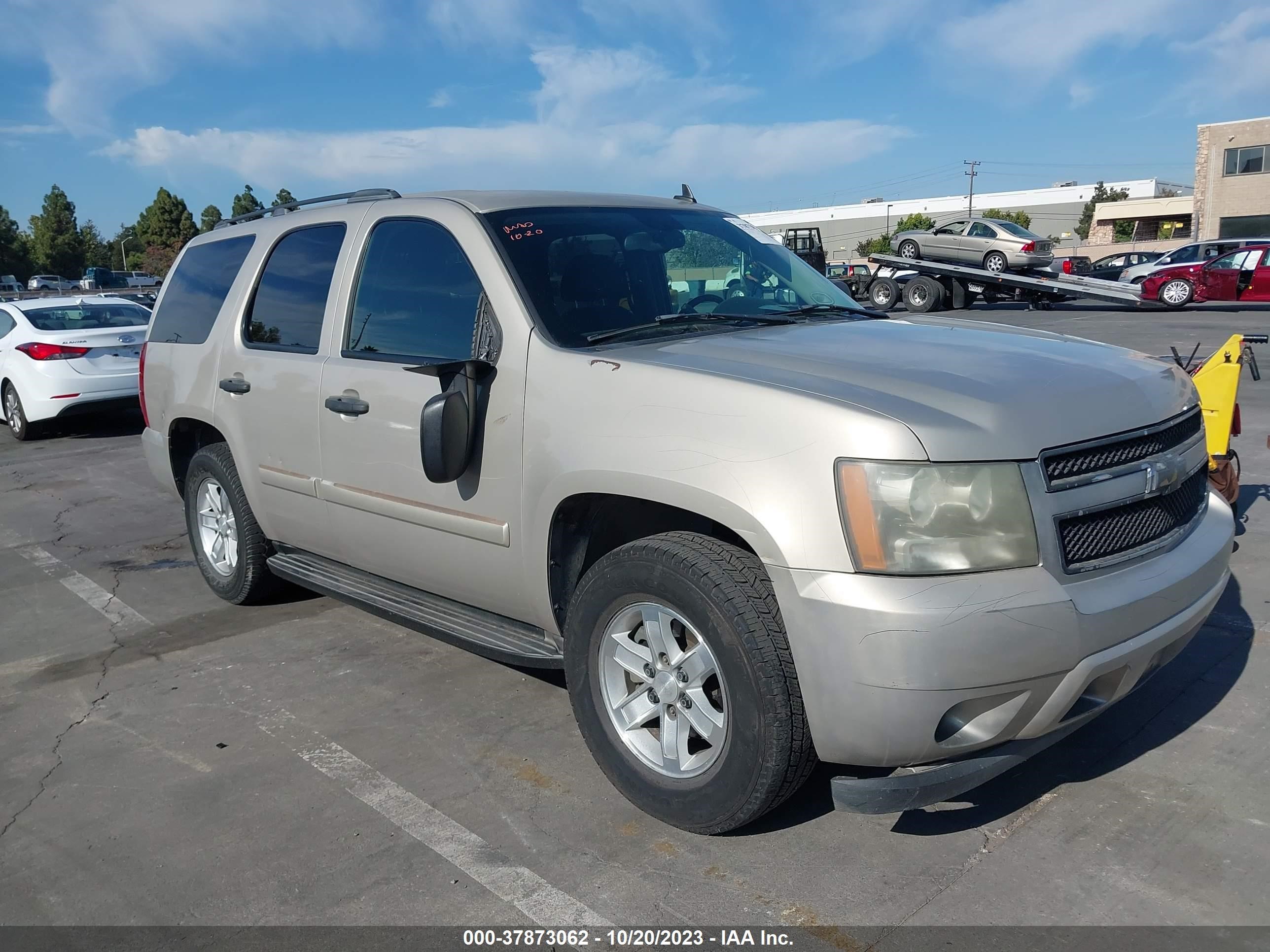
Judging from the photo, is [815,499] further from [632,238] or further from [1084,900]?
[632,238]

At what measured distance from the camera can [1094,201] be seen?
314 ft

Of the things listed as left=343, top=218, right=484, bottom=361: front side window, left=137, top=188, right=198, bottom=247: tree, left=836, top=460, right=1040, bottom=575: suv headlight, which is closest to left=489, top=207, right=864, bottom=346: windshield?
left=343, top=218, right=484, bottom=361: front side window

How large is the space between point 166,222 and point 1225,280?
232 feet

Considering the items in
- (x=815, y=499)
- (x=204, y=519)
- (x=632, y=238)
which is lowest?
(x=204, y=519)

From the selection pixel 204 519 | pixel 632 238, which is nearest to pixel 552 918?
pixel 632 238

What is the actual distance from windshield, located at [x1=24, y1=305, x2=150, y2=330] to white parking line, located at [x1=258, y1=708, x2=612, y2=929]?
31.0 feet

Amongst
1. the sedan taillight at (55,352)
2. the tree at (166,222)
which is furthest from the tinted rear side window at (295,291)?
the tree at (166,222)

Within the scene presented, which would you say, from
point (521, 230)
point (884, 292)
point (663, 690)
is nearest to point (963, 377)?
point (663, 690)

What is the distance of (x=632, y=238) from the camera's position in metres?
4.11

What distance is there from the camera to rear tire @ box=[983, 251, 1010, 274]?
25.2 metres

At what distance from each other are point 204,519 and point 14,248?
78.7 metres

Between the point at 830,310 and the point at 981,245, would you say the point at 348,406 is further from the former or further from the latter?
the point at 981,245

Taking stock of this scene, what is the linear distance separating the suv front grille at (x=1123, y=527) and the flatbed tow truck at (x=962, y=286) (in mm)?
20938

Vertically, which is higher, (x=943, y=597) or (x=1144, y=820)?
(x=943, y=597)
